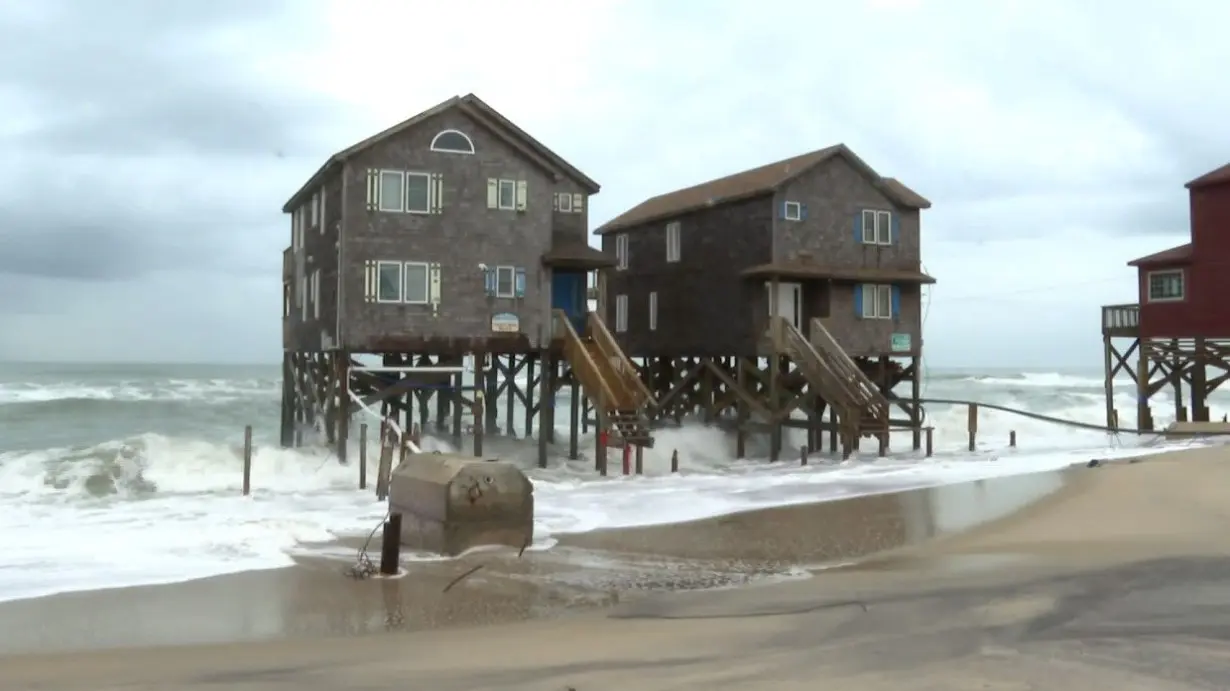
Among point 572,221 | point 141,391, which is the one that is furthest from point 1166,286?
point 141,391

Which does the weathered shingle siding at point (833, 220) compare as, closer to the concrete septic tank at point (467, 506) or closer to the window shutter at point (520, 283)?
the window shutter at point (520, 283)

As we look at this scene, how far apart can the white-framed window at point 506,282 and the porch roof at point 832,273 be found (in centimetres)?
724

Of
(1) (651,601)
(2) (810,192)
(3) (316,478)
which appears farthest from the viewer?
(2) (810,192)

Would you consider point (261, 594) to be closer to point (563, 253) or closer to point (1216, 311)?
point (563, 253)

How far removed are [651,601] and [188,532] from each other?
8664 millimetres

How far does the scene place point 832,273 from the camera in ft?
99.0

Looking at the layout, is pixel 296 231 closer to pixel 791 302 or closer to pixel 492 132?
pixel 492 132

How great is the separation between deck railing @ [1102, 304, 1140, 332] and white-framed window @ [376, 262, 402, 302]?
84.4 ft

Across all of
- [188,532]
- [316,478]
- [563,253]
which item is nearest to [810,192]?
[563,253]

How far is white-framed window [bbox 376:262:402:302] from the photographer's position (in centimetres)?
2523

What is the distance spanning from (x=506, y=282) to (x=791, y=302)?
919 cm

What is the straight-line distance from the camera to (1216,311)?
33.1m

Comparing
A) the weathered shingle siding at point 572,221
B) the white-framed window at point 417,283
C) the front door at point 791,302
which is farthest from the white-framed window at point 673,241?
the white-framed window at point 417,283

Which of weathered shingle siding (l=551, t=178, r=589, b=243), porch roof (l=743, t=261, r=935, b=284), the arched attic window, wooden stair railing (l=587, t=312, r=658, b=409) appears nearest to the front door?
porch roof (l=743, t=261, r=935, b=284)
